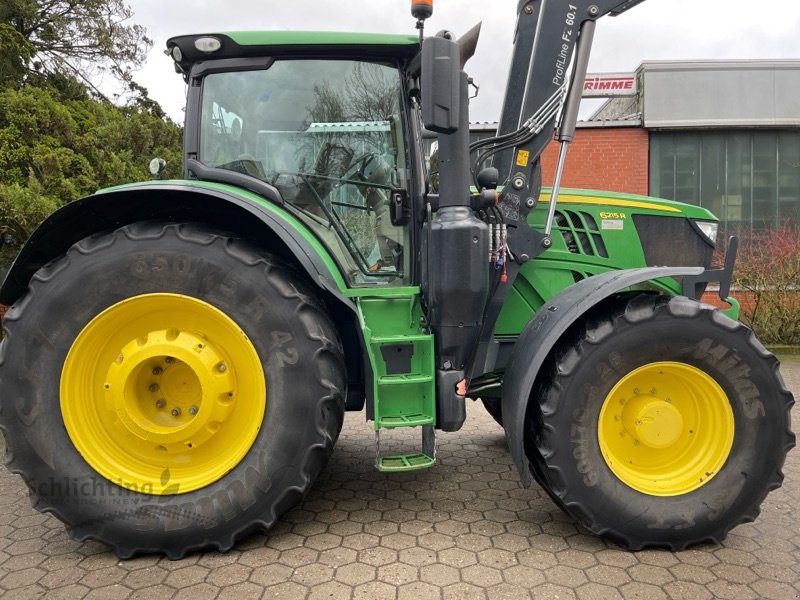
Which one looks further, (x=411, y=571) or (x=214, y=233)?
(x=214, y=233)

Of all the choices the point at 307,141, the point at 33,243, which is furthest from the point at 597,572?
the point at 33,243

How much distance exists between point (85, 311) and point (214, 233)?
24.8 inches

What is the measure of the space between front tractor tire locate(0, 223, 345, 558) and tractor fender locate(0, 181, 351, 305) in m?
0.15

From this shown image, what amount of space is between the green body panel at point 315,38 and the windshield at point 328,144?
0.32 feet

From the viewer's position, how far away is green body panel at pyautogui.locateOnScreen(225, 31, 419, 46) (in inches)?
111

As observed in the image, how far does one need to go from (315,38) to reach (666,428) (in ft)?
7.92

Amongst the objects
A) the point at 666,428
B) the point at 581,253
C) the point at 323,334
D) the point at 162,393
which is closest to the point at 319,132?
the point at 323,334

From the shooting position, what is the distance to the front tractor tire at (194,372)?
2.53 metres

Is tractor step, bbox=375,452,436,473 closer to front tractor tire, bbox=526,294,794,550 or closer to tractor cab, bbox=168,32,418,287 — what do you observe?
front tractor tire, bbox=526,294,794,550

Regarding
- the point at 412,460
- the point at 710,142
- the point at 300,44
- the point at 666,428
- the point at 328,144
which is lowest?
the point at 412,460

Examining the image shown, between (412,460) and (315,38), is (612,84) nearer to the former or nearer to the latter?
(315,38)

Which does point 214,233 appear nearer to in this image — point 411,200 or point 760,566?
point 411,200

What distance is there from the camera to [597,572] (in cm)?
242

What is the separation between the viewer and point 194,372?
262 centimetres
